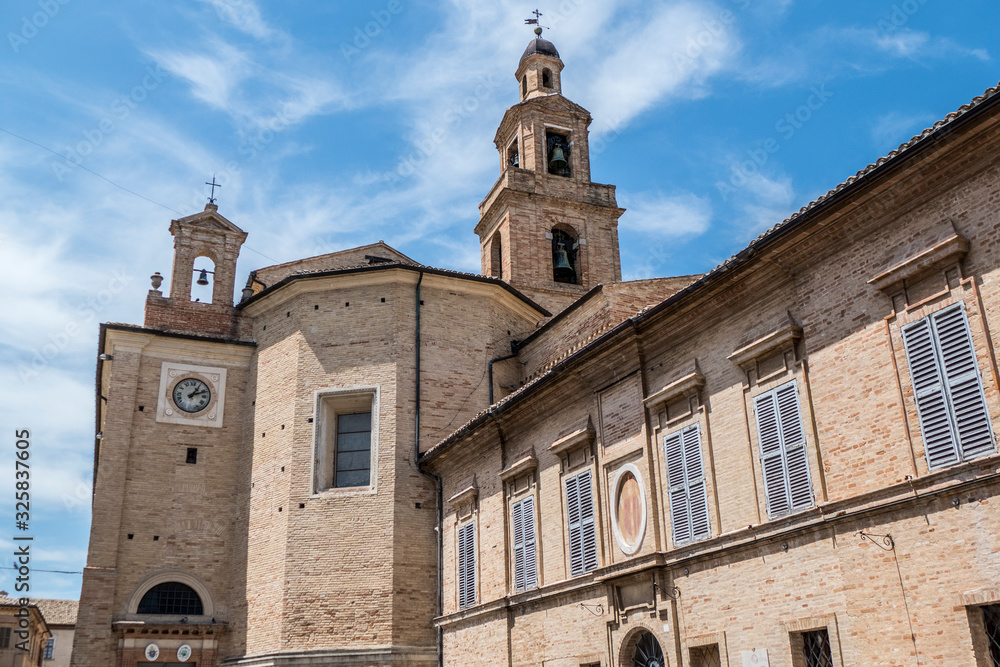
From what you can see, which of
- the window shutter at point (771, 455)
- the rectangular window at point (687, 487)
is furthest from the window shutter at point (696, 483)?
the window shutter at point (771, 455)

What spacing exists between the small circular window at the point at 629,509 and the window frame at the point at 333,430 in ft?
24.3

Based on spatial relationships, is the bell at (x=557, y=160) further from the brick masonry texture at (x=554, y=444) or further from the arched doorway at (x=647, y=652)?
the arched doorway at (x=647, y=652)

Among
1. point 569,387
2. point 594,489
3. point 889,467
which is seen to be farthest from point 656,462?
point 889,467

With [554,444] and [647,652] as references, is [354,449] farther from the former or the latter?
[647,652]

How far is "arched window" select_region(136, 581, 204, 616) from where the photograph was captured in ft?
66.4

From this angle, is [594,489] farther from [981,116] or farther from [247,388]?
[247,388]

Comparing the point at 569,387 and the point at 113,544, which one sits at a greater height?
the point at 569,387

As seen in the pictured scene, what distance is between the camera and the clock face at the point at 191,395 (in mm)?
22250

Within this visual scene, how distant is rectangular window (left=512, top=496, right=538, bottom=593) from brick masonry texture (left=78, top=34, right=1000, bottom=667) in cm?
23

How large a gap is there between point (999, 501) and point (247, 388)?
17688 millimetres

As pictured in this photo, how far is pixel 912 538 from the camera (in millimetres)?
9289

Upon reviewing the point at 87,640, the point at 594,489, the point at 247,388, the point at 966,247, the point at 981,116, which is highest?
the point at 247,388

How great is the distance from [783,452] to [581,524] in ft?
14.8

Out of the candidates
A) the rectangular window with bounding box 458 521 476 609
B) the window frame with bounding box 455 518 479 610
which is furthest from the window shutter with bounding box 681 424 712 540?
the rectangular window with bounding box 458 521 476 609
